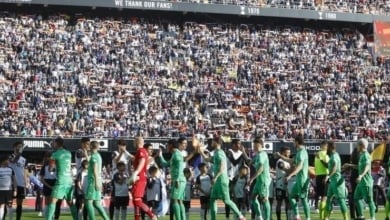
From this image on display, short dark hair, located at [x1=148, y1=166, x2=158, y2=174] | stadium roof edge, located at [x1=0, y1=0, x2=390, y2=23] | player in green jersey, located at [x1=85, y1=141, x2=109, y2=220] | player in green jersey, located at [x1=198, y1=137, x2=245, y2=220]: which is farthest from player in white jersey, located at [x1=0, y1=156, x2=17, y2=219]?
stadium roof edge, located at [x1=0, y1=0, x2=390, y2=23]

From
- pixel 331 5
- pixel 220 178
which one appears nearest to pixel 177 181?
pixel 220 178

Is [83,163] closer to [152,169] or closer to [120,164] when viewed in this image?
[120,164]

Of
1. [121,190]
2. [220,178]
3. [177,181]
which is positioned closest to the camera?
[177,181]

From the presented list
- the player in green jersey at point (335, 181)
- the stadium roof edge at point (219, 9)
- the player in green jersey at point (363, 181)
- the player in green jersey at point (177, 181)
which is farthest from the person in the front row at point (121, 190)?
the stadium roof edge at point (219, 9)

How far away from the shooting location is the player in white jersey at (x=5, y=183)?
23.6 m

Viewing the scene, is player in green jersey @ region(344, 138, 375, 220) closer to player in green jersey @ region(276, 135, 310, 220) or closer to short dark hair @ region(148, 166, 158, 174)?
player in green jersey @ region(276, 135, 310, 220)

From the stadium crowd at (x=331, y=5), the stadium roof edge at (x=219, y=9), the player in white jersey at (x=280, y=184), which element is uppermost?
the stadium crowd at (x=331, y=5)

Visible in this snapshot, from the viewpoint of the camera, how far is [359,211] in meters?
24.1

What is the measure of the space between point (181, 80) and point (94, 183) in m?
32.3

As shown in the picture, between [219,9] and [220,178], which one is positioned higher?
[219,9]

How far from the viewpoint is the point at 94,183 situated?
21516 millimetres

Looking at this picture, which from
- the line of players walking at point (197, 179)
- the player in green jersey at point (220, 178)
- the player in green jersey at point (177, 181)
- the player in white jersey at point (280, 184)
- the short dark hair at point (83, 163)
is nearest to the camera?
the line of players walking at point (197, 179)

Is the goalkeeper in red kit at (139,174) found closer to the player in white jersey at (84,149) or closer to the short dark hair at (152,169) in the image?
the player in white jersey at (84,149)

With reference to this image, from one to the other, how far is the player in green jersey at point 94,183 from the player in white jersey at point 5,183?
285 cm
